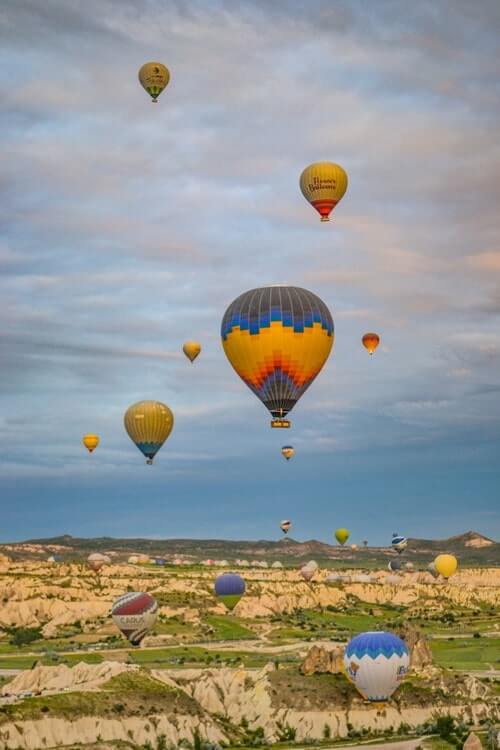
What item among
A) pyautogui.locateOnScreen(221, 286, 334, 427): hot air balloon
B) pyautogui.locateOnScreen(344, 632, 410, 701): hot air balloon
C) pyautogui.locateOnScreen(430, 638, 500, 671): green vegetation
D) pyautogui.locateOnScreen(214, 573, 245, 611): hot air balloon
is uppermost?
pyautogui.locateOnScreen(221, 286, 334, 427): hot air balloon

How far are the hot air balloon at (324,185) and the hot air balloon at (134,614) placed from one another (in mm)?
45110

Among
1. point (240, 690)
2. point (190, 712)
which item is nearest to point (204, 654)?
point (240, 690)

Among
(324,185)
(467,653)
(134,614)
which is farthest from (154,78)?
(467,653)

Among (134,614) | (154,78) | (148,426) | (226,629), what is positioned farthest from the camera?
(226,629)

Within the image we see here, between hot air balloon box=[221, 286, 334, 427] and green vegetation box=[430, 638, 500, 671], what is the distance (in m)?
48.8

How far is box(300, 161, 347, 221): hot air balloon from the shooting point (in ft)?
370

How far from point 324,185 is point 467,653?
2752 inches

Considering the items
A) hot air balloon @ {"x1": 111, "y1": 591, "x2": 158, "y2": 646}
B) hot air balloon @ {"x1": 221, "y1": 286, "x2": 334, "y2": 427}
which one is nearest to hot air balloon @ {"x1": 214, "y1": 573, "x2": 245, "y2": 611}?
hot air balloon @ {"x1": 111, "y1": 591, "x2": 158, "y2": 646}

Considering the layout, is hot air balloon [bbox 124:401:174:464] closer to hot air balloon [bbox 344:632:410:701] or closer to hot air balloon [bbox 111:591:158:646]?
hot air balloon [bbox 111:591:158:646]

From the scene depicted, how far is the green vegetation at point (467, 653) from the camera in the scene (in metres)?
141

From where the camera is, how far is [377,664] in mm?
101188

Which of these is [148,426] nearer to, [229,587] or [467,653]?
[229,587]

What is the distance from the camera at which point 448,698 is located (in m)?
109

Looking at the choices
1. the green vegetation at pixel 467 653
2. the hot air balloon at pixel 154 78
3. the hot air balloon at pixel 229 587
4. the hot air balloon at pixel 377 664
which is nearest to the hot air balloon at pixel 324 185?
the hot air balloon at pixel 154 78
